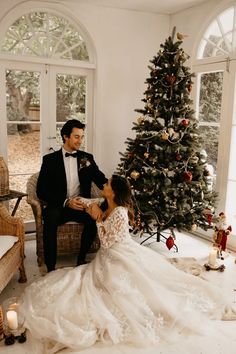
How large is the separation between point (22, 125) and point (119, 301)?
2.59 meters

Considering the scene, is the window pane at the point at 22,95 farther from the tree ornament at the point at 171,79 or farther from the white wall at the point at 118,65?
the tree ornament at the point at 171,79

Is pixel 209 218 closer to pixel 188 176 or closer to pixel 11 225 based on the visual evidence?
pixel 188 176

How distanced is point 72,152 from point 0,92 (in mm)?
1214

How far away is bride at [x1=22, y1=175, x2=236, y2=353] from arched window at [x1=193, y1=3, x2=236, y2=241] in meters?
1.70

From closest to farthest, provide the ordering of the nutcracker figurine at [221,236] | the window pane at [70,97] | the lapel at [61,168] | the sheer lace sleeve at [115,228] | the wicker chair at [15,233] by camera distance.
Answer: the sheer lace sleeve at [115,228] < the wicker chair at [15,233] < the lapel at [61,168] < the nutcracker figurine at [221,236] < the window pane at [70,97]

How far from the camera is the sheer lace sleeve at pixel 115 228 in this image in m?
2.57

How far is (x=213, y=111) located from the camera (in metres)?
4.16

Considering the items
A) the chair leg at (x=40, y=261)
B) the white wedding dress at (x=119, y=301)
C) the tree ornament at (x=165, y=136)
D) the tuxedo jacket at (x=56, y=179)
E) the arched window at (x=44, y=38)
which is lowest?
the chair leg at (x=40, y=261)

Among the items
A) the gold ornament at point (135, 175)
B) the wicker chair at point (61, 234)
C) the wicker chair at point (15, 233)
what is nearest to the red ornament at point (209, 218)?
the gold ornament at point (135, 175)

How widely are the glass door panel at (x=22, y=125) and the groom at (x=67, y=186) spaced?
853mm

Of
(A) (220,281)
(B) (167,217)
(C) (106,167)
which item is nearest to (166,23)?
(C) (106,167)

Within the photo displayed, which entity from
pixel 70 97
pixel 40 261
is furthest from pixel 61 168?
pixel 70 97

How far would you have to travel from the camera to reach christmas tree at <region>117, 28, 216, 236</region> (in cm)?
356

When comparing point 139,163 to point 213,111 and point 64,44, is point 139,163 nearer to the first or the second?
point 213,111
